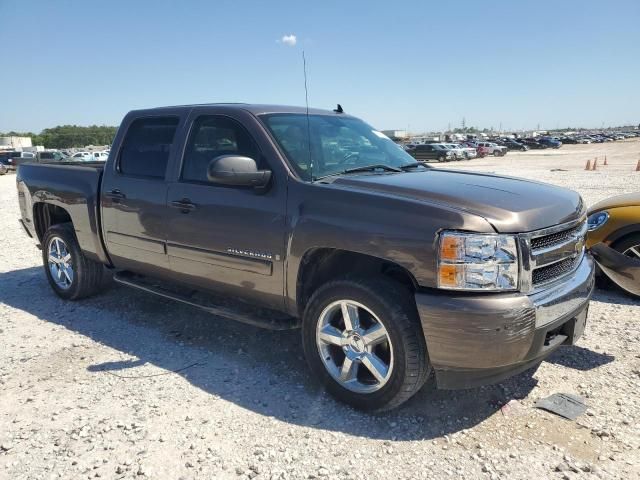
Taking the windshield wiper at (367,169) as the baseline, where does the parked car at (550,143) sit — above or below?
below

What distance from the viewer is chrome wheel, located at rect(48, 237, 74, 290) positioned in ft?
17.5

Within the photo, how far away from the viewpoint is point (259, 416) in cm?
312

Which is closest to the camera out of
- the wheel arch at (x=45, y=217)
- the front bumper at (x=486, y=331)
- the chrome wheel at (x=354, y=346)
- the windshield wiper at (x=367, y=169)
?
the front bumper at (x=486, y=331)

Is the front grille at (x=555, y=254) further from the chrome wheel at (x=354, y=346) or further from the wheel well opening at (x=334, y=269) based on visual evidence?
the chrome wheel at (x=354, y=346)

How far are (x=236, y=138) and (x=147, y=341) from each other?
189 centimetres

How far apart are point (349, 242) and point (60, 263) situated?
12.6 ft

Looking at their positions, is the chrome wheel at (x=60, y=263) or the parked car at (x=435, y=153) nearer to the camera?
the chrome wheel at (x=60, y=263)

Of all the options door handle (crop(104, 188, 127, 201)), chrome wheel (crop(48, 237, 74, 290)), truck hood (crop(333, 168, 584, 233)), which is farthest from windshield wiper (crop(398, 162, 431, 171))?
chrome wheel (crop(48, 237, 74, 290))

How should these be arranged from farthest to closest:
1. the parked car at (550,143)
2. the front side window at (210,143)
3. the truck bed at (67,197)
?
the parked car at (550,143), the truck bed at (67,197), the front side window at (210,143)

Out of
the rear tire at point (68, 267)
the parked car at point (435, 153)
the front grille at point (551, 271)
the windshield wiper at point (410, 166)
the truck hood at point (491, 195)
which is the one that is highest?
the windshield wiper at point (410, 166)

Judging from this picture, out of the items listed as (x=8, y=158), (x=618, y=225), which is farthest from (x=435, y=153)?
(x=618, y=225)

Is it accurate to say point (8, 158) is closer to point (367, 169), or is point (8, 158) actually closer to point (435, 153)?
point (435, 153)

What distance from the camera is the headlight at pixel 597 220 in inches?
204

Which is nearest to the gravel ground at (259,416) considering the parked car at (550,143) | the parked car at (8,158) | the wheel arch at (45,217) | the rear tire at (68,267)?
the rear tire at (68,267)
